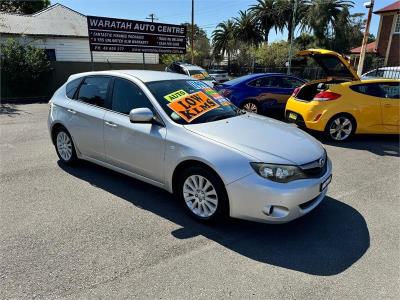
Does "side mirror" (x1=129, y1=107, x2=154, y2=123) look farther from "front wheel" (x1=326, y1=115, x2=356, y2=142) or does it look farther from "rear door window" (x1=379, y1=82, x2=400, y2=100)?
"rear door window" (x1=379, y1=82, x2=400, y2=100)

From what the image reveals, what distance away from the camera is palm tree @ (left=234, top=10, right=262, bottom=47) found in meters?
46.8

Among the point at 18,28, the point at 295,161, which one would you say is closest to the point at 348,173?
the point at 295,161

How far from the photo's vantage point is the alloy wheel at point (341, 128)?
24.7ft

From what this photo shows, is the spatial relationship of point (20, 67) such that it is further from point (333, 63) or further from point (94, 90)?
point (333, 63)

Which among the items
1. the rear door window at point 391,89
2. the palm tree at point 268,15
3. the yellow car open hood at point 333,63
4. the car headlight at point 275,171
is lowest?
the car headlight at point 275,171

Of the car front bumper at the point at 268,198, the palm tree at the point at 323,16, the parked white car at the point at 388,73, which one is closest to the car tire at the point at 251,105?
the car front bumper at the point at 268,198

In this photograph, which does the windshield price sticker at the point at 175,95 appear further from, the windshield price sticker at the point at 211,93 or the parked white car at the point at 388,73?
the parked white car at the point at 388,73

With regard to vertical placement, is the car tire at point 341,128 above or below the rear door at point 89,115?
below

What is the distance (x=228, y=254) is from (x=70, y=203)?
2235 millimetres

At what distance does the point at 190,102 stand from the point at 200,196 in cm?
127

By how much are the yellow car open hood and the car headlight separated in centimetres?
520

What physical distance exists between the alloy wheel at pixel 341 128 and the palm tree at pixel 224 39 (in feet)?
142

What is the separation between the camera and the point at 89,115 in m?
4.80

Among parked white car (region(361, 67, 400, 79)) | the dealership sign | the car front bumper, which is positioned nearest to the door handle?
the car front bumper
